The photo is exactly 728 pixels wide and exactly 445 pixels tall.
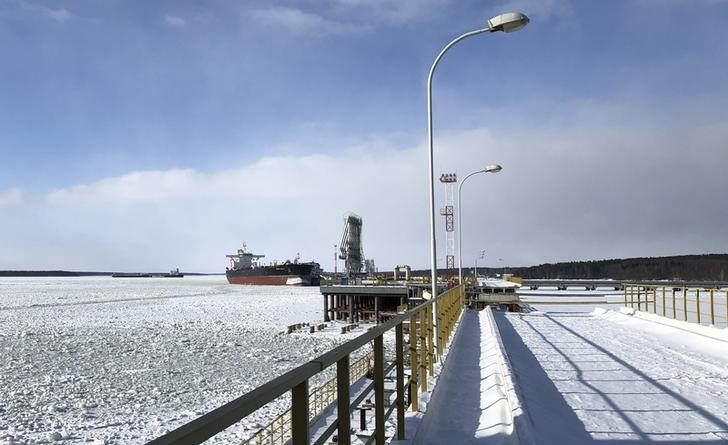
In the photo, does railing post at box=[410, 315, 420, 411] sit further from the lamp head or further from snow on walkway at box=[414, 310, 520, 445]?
the lamp head

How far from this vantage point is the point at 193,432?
1397mm

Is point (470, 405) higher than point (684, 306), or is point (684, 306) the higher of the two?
point (684, 306)

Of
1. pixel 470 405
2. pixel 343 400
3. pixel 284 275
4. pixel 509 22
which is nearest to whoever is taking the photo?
pixel 343 400

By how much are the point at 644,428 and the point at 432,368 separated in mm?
2728

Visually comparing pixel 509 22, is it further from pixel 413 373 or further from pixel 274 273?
pixel 274 273

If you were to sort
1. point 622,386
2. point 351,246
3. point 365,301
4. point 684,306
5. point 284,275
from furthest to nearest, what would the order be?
point 284,275
point 351,246
point 365,301
point 684,306
point 622,386

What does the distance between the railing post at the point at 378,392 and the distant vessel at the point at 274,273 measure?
85.8 meters

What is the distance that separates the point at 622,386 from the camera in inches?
275

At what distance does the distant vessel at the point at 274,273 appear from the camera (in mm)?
89875

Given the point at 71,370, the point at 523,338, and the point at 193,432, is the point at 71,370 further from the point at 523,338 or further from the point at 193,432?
the point at 193,432

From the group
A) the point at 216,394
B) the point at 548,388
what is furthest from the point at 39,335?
the point at 548,388

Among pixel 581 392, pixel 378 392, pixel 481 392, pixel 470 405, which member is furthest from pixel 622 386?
pixel 378 392

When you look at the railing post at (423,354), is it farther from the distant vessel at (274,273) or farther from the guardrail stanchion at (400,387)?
the distant vessel at (274,273)

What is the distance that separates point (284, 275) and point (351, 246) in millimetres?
34071
